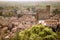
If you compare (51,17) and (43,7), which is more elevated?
(43,7)

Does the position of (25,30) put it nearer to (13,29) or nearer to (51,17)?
(13,29)

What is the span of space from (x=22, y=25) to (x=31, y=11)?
278 mm

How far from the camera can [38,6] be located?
6.69 ft

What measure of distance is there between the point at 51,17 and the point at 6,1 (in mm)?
783

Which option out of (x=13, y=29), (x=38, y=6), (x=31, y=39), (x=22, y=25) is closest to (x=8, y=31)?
(x=13, y=29)

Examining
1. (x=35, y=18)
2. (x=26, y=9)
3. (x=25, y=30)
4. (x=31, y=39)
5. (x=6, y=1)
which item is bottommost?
(x=31, y=39)

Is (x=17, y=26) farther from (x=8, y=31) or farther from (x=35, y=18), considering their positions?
(x=35, y=18)

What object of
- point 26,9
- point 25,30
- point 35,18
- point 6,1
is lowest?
point 25,30

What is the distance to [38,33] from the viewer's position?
1977mm

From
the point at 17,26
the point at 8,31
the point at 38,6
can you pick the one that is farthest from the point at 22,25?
the point at 38,6

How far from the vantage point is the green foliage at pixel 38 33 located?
6.35 ft

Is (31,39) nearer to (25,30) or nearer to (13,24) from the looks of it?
(25,30)

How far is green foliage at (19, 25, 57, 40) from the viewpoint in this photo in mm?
1937

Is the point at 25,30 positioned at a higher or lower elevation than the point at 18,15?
lower
